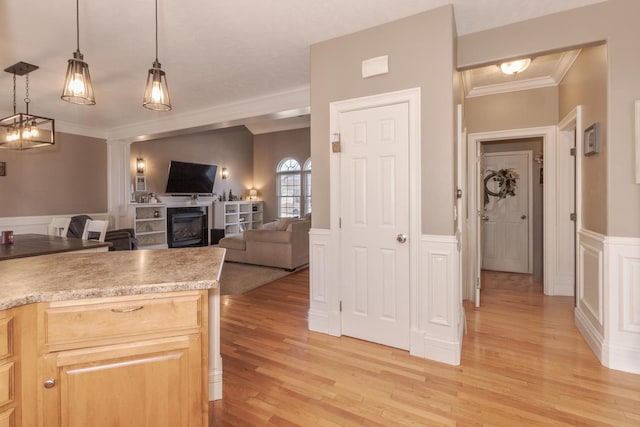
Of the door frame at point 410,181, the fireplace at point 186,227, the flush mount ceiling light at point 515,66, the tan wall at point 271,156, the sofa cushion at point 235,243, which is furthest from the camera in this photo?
the tan wall at point 271,156

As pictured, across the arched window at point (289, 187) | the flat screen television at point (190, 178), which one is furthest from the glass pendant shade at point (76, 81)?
the arched window at point (289, 187)

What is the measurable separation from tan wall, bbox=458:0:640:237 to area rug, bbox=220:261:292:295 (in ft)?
12.6

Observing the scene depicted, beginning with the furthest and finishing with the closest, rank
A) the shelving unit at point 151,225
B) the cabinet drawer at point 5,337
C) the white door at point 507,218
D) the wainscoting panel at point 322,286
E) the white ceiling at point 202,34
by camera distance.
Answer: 1. the shelving unit at point 151,225
2. the white door at point 507,218
3. the wainscoting panel at point 322,286
4. the white ceiling at point 202,34
5. the cabinet drawer at point 5,337

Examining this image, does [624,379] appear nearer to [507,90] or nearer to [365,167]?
[365,167]

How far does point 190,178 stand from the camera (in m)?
8.12

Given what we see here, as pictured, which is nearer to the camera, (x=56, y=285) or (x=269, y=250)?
(x=56, y=285)

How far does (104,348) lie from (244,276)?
3727 millimetres

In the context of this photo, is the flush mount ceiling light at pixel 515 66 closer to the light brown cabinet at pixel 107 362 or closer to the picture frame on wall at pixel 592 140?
the picture frame on wall at pixel 592 140

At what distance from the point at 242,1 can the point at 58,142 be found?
17.8 feet

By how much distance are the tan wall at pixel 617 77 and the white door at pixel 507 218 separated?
2889mm

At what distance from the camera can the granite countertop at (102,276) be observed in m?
1.18

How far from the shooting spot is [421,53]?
7.96 ft

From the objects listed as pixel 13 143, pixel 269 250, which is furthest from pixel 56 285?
pixel 269 250

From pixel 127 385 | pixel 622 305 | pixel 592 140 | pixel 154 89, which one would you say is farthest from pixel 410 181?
pixel 127 385
